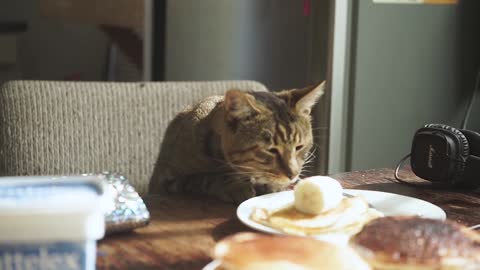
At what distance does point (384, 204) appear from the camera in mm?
949

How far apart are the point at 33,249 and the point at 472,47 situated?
5.93 feet

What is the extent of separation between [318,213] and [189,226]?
18 centimetres

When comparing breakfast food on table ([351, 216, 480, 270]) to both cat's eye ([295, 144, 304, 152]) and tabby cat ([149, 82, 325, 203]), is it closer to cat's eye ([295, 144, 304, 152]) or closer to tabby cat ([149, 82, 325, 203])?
tabby cat ([149, 82, 325, 203])

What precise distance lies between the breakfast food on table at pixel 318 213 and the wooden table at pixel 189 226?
0.19ft

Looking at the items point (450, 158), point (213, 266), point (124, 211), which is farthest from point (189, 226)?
point (450, 158)

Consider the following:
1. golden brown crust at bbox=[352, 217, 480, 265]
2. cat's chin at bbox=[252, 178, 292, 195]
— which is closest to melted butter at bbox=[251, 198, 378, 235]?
golden brown crust at bbox=[352, 217, 480, 265]

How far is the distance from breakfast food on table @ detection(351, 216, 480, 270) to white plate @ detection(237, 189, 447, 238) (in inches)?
8.3

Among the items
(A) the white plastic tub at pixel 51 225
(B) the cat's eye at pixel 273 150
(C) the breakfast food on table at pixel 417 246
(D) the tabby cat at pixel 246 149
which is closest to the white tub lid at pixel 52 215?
A: (A) the white plastic tub at pixel 51 225

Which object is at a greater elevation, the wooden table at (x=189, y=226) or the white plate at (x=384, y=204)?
the white plate at (x=384, y=204)

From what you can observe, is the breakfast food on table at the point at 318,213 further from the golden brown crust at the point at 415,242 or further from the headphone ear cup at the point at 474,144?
the headphone ear cup at the point at 474,144

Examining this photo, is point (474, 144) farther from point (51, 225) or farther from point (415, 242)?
point (51, 225)

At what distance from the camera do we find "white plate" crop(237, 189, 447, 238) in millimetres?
877

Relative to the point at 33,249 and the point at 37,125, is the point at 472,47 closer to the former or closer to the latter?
the point at 37,125

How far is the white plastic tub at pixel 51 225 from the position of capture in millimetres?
525
